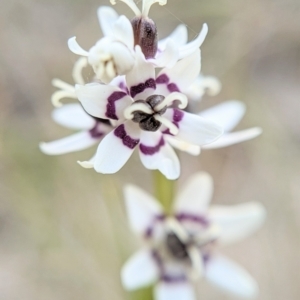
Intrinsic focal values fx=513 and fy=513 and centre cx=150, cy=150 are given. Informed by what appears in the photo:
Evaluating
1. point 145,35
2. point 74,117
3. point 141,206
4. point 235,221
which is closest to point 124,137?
point 145,35

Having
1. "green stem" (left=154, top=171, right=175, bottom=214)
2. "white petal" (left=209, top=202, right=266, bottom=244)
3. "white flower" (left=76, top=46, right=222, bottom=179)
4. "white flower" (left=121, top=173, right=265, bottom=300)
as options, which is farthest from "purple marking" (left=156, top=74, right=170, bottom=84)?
"white petal" (left=209, top=202, right=266, bottom=244)

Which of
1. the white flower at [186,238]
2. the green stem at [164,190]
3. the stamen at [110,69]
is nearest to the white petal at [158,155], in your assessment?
the stamen at [110,69]

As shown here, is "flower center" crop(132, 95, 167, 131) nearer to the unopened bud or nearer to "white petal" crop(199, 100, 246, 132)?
the unopened bud

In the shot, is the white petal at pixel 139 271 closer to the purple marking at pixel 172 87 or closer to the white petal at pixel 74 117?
the white petal at pixel 74 117

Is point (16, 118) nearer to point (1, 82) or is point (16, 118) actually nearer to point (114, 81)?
point (1, 82)

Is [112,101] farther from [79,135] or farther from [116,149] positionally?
[79,135]

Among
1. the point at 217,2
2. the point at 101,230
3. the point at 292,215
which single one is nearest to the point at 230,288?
the point at 101,230
